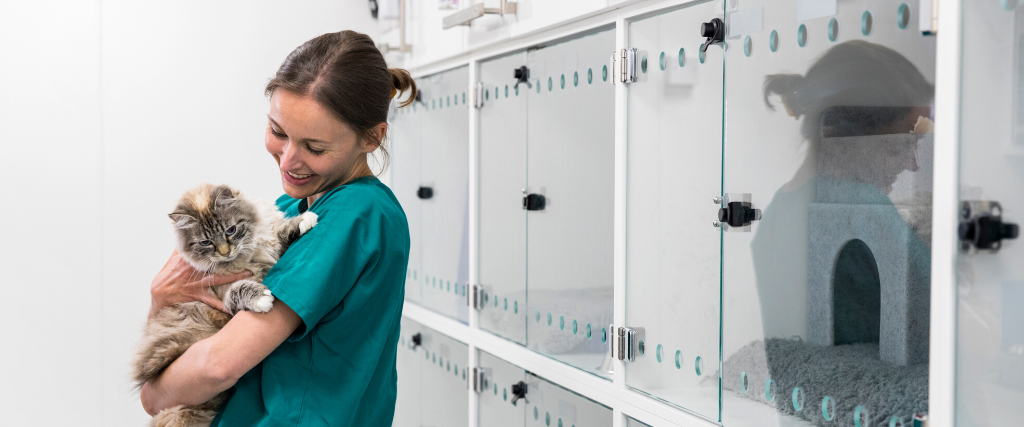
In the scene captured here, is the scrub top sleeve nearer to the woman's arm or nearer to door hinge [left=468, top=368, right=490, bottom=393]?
the woman's arm

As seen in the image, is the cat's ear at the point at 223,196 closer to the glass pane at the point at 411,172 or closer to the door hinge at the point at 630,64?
the door hinge at the point at 630,64

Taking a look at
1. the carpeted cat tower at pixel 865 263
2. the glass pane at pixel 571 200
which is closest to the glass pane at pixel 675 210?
the glass pane at pixel 571 200

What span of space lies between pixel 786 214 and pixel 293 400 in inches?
37.1

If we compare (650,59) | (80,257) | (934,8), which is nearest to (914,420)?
(934,8)

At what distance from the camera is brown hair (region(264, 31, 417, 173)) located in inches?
49.9

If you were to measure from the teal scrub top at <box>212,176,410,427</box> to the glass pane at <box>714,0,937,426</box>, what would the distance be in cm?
68

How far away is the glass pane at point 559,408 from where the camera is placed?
188cm

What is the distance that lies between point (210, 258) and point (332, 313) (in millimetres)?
324

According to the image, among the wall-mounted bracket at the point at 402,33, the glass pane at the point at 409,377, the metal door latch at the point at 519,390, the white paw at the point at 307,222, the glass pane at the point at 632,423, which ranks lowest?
the glass pane at the point at 409,377

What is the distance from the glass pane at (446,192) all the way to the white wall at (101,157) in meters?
0.81

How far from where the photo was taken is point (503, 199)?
2.30 meters

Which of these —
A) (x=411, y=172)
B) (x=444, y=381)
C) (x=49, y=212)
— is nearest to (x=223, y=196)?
(x=444, y=381)

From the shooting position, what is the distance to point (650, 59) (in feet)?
5.42

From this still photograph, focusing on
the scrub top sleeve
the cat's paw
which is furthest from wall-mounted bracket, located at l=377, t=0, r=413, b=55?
the cat's paw
